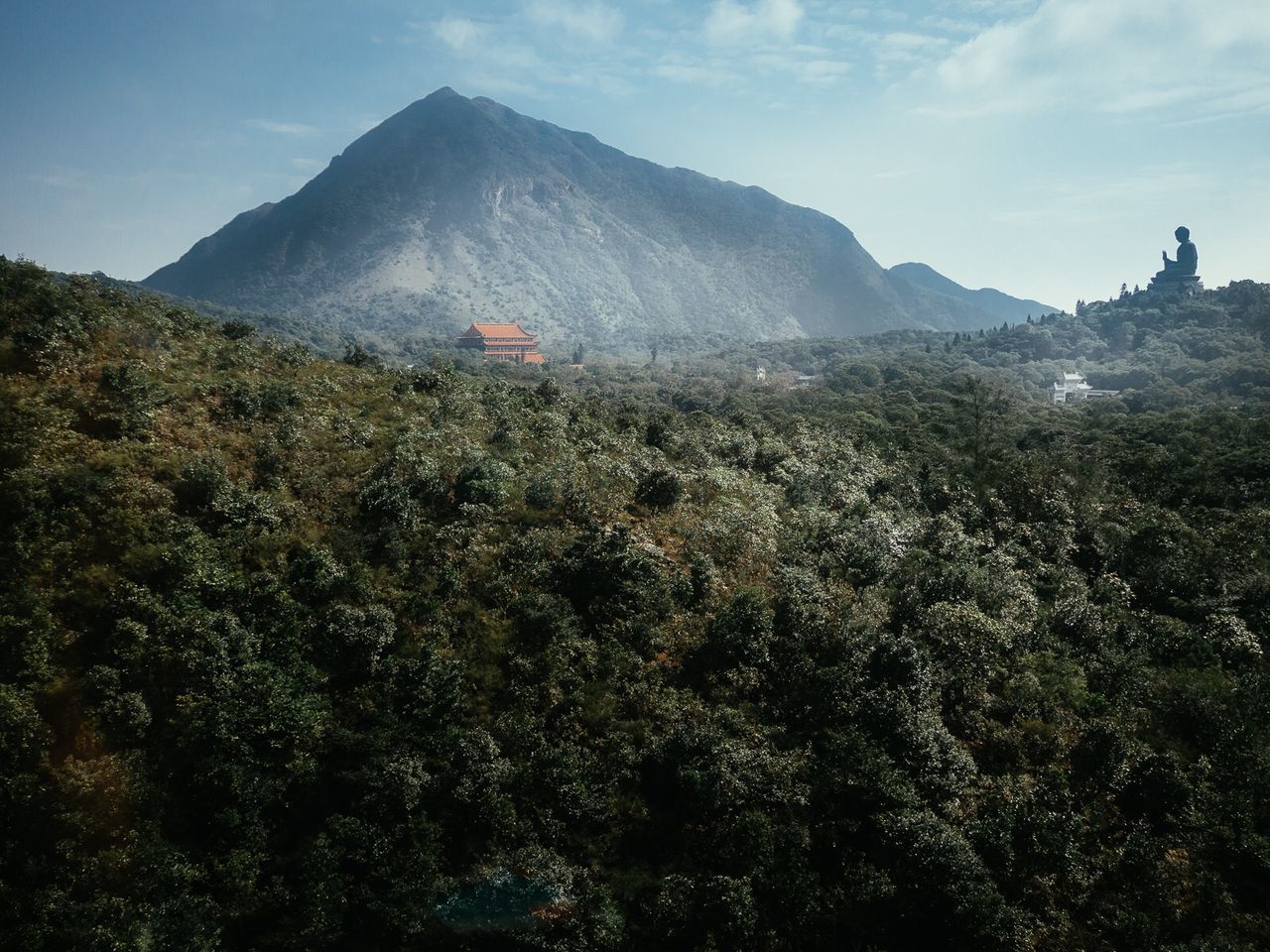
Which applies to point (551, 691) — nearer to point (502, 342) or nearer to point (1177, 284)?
point (502, 342)

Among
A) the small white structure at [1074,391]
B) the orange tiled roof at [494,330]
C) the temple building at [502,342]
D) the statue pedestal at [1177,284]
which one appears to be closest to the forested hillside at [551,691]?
the small white structure at [1074,391]

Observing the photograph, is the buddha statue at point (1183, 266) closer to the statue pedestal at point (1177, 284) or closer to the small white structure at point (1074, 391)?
the statue pedestal at point (1177, 284)

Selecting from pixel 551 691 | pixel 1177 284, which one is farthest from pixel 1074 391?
pixel 551 691

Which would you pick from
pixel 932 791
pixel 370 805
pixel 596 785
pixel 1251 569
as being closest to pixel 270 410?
pixel 370 805

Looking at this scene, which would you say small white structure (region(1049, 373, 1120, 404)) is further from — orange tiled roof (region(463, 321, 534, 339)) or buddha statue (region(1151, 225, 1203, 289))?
orange tiled roof (region(463, 321, 534, 339))

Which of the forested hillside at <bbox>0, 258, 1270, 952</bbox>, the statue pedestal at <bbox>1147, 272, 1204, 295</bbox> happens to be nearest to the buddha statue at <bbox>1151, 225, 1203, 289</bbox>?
the statue pedestal at <bbox>1147, 272, 1204, 295</bbox>
